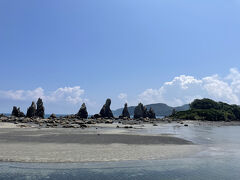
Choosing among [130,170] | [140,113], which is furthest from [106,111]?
[130,170]

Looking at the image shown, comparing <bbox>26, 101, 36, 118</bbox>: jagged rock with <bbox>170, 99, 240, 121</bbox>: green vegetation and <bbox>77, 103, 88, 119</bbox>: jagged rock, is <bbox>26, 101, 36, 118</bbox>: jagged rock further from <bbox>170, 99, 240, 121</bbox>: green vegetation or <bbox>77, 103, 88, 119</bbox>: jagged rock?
<bbox>170, 99, 240, 121</bbox>: green vegetation

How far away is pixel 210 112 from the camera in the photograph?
481 feet

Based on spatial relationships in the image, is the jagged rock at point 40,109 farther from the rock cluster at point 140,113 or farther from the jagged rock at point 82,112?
the rock cluster at point 140,113

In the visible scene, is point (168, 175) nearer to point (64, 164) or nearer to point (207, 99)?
point (64, 164)

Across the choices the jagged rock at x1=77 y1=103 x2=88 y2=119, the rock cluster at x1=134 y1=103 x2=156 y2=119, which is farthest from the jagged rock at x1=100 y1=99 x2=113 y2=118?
the rock cluster at x1=134 y1=103 x2=156 y2=119

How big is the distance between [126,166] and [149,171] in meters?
2.11

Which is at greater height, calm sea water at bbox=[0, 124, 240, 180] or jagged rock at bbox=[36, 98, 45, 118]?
jagged rock at bbox=[36, 98, 45, 118]

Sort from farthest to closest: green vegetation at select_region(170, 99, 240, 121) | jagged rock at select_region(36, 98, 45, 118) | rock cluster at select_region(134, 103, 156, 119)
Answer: rock cluster at select_region(134, 103, 156, 119), green vegetation at select_region(170, 99, 240, 121), jagged rock at select_region(36, 98, 45, 118)

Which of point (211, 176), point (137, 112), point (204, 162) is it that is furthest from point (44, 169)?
point (137, 112)

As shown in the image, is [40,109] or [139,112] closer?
[40,109]

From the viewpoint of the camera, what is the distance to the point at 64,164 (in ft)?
54.9

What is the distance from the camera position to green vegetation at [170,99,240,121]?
5576 inches

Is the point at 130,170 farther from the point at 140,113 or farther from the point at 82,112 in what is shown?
the point at 140,113

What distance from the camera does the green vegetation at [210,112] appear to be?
141625 millimetres
